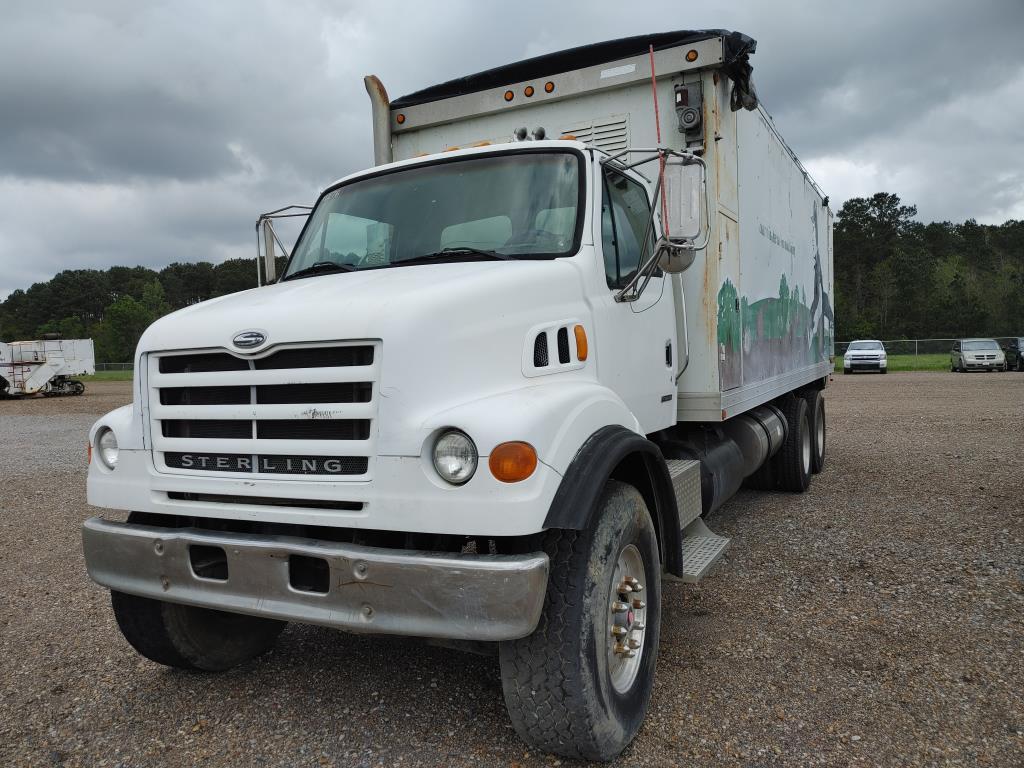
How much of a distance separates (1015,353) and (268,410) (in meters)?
39.2

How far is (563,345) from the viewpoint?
3.36 metres

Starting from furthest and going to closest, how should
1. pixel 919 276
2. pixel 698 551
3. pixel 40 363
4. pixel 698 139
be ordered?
pixel 919 276 → pixel 40 363 → pixel 698 139 → pixel 698 551

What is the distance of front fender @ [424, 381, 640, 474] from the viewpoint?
2.64 meters

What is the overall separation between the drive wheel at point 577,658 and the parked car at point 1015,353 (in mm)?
37456

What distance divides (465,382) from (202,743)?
1925 millimetres

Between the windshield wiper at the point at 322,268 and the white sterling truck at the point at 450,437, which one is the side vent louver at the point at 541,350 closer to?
the white sterling truck at the point at 450,437

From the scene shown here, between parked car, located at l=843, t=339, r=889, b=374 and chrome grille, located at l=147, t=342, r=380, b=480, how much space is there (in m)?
36.4

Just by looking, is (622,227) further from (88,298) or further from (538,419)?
(88,298)

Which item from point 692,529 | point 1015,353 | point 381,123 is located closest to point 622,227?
point 692,529

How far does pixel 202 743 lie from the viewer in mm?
3254

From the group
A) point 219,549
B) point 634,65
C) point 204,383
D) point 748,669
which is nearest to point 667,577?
point 748,669

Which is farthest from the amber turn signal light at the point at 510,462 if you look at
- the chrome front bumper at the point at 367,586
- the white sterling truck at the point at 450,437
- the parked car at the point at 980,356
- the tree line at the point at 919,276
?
the tree line at the point at 919,276

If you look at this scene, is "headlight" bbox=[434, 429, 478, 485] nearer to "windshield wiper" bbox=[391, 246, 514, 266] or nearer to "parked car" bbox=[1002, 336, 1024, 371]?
"windshield wiper" bbox=[391, 246, 514, 266]

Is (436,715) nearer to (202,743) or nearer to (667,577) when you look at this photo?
(202,743)
